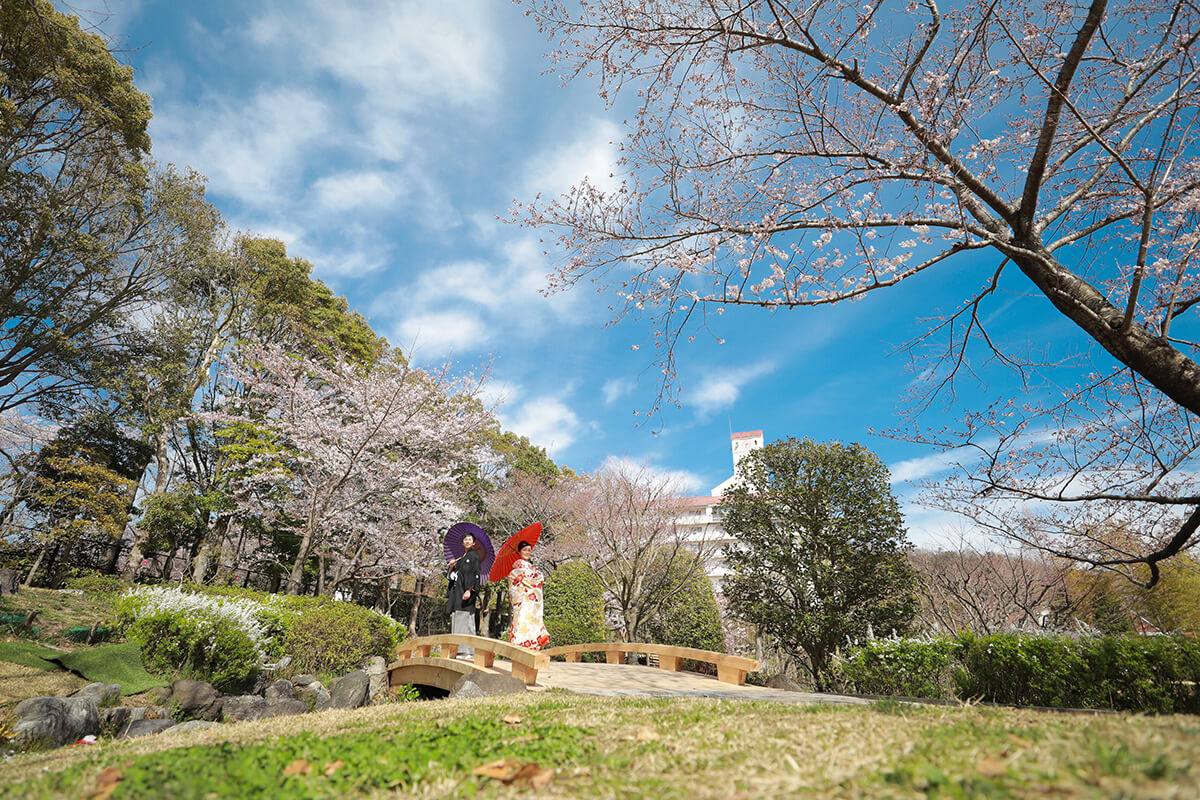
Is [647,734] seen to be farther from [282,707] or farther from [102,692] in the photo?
[102,692]

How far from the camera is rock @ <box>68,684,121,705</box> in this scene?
6.40 meters

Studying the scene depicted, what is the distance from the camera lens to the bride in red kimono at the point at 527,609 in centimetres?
914

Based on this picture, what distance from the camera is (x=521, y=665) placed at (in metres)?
7.23

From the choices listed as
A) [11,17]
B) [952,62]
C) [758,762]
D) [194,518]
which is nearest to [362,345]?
[194,518]

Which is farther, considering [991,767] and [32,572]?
[32,572]

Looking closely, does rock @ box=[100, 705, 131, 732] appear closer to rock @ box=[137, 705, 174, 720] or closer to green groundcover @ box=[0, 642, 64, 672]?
rock @ box=[137, 705, 174, 720]

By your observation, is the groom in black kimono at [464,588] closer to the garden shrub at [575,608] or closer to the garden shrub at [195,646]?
the garden shrub at [195,646]

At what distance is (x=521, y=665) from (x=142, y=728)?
13.4ft

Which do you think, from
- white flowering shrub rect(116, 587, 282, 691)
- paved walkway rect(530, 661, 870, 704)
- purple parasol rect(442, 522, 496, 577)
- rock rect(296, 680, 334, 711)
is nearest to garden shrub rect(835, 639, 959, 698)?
paved walkway rect(530, 661, 870, 704)

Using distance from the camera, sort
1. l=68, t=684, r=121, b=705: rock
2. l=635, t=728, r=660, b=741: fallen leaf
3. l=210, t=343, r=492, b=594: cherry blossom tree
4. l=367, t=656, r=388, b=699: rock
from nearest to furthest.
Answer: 1. l=635, t=728, r=660, b=741: fallen leaf
2. l=68, t=684, r=121, b=705: rock
3. l=367, t=656, r=388, b=699: rock
4. l=210, t=343, r=492, b=594: cherry blossom tree

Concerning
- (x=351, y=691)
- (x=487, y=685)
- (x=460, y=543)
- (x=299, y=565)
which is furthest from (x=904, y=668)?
(x=299, y=565)

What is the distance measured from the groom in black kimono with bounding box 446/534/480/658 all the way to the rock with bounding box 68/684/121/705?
13.9 ft

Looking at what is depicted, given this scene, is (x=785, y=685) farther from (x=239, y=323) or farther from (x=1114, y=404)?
(x=239, y=323)

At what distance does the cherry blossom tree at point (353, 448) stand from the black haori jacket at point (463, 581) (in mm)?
4935
